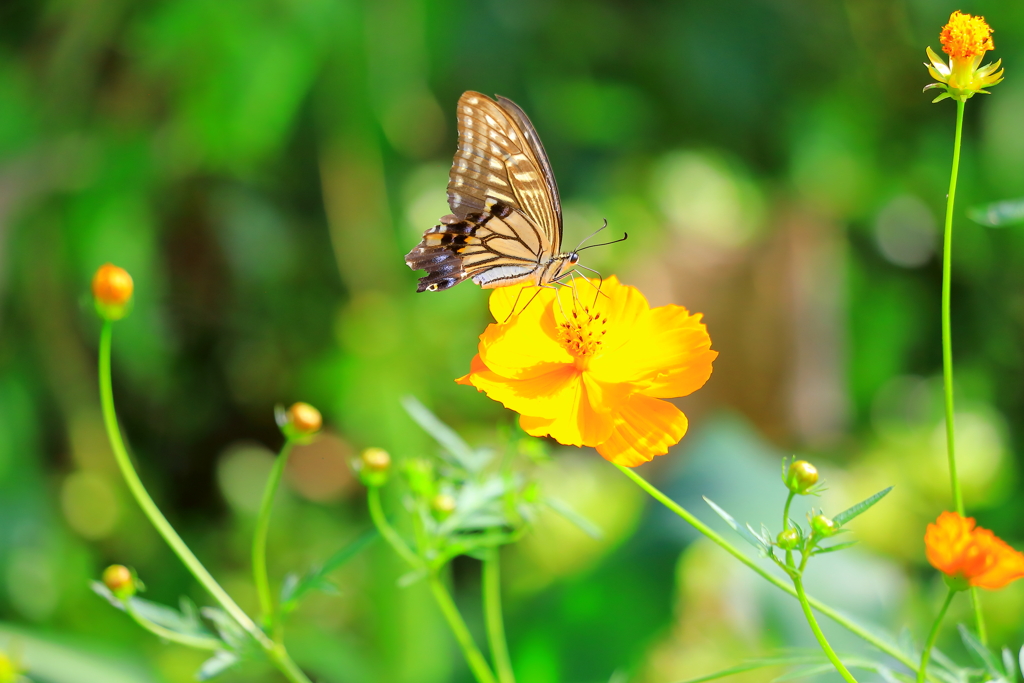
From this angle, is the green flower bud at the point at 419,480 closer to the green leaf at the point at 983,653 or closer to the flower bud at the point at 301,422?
the flower bud at the point at 301,422

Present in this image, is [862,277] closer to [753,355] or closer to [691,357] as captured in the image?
[753,355]

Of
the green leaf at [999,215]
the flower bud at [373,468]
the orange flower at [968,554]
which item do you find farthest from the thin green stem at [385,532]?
the green leaf at [999,215]

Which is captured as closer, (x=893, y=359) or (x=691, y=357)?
(x=691, y=357)

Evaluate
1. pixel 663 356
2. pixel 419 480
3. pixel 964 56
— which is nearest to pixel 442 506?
pixel 419 480

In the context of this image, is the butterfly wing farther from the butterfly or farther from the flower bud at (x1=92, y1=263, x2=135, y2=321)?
the flower bud at (x1=92, y1=263, x2=135, y2=321)

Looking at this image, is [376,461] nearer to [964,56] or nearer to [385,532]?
[385,532]

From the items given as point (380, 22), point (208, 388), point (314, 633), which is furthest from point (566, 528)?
point (380, 22)
